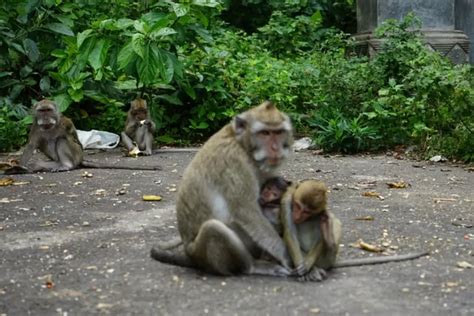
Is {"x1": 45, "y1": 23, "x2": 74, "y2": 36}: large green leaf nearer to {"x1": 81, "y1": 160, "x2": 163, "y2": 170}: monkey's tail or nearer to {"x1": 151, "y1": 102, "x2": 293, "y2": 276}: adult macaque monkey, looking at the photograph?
{"x1": 81, "y1": 160, "x2": 163, "y2": 170}: monkey's tail

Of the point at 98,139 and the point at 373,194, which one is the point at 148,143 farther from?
the point at 373,194

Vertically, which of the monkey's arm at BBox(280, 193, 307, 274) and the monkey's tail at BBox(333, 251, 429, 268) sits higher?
the monkey's arm at BBox(280, 193, 307, 274)

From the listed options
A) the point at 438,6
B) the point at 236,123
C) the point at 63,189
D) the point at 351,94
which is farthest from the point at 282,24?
the point at 236,123

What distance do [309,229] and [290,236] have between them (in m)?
0.14

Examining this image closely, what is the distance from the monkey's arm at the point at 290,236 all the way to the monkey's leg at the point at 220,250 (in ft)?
0.87

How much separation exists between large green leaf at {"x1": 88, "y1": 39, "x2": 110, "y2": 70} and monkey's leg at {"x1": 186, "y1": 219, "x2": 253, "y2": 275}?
749cm

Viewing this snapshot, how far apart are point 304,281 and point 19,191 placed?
4.72 metres

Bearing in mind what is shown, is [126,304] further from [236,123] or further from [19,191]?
[19,191]

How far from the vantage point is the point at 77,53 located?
12414 mm

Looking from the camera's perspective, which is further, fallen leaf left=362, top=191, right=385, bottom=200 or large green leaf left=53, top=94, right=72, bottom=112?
large green leaf left=53, top=94, right=72, bottom=112

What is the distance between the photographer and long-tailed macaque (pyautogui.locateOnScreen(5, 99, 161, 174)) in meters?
10.4

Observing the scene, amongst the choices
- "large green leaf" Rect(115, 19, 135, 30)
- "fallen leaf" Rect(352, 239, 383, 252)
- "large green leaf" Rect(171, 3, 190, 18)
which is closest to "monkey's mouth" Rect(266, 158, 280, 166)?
"fallen leaf" Rect(352, 239, 383, 252)

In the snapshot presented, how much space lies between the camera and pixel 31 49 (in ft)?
43.9

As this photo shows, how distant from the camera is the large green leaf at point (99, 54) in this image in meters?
11.9
